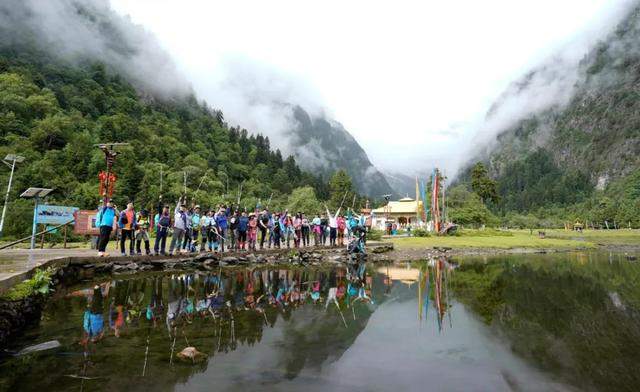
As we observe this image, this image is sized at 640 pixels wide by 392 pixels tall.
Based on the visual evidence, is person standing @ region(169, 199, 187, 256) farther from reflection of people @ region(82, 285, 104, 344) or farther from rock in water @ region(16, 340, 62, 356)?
rock in water @ region(16, 340, 62, 356)

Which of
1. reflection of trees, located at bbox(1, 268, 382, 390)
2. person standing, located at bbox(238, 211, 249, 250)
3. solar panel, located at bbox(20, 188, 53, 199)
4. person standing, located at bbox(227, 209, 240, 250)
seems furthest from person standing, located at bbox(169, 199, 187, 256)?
solar panel, located at bbox(20, 188, 53, 199)

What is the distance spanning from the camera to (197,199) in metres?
68.1

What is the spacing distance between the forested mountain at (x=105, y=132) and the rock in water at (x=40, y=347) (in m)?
24.3

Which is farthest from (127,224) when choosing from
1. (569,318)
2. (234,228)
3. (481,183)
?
(481,183)

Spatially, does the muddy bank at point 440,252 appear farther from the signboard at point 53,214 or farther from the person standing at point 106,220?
the signboard at point 53,214

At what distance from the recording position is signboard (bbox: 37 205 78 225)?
18.3 meters

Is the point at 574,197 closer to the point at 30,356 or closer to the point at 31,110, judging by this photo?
the point at 31,110

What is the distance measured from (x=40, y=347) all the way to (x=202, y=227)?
13085 mm

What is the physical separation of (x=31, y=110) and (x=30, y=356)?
8768 centimetres

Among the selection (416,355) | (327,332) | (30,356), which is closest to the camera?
(30,356)

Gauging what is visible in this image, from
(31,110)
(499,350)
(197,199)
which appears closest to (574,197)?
(197,199)

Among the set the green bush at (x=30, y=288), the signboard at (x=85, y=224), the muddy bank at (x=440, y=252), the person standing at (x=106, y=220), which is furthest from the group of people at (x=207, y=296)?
the muddy bank at (x=440, y=252)

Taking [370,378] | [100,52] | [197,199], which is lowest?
[370,378]

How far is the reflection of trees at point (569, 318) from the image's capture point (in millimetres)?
6148
